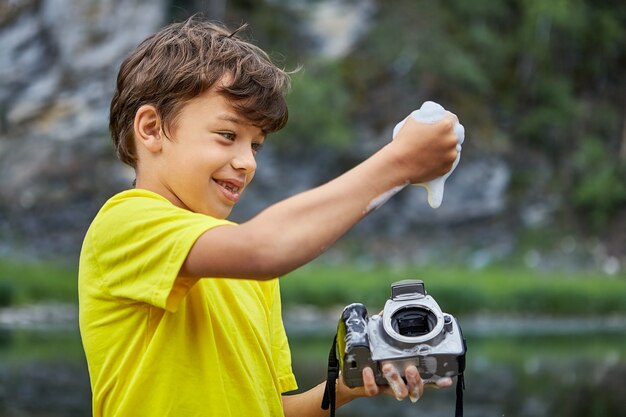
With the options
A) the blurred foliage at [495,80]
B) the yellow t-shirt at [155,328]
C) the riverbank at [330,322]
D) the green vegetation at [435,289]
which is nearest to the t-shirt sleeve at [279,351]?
the yellow t-shirt at [155,328]

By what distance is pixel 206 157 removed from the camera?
141 cm

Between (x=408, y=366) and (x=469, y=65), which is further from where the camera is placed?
(x=469, y=65)

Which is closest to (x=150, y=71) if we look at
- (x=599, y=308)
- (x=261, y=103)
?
(x=261, y=103)

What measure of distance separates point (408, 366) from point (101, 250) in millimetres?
396

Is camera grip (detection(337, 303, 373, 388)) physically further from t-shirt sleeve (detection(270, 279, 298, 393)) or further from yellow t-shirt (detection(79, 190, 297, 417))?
t-shirt sleeve (detection(270, 279, 298, 393))

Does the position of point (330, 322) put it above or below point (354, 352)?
above

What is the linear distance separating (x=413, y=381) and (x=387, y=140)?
14046mm

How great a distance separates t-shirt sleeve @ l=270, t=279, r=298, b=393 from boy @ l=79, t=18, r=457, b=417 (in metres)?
0.08

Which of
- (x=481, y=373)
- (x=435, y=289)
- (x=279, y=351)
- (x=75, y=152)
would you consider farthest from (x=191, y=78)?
(x=75, y=152)

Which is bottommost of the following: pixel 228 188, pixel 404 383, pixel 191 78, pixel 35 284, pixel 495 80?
pixel 404 383

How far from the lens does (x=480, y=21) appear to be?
17.9 metres

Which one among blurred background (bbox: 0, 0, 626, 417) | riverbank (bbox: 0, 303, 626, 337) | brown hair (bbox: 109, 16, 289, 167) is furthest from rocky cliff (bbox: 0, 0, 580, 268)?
brown hair (bbox: 109, 16, 289, 167)

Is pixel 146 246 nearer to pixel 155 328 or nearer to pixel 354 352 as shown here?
pixel 155 328

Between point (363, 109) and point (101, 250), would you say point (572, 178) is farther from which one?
point (101, 250)
